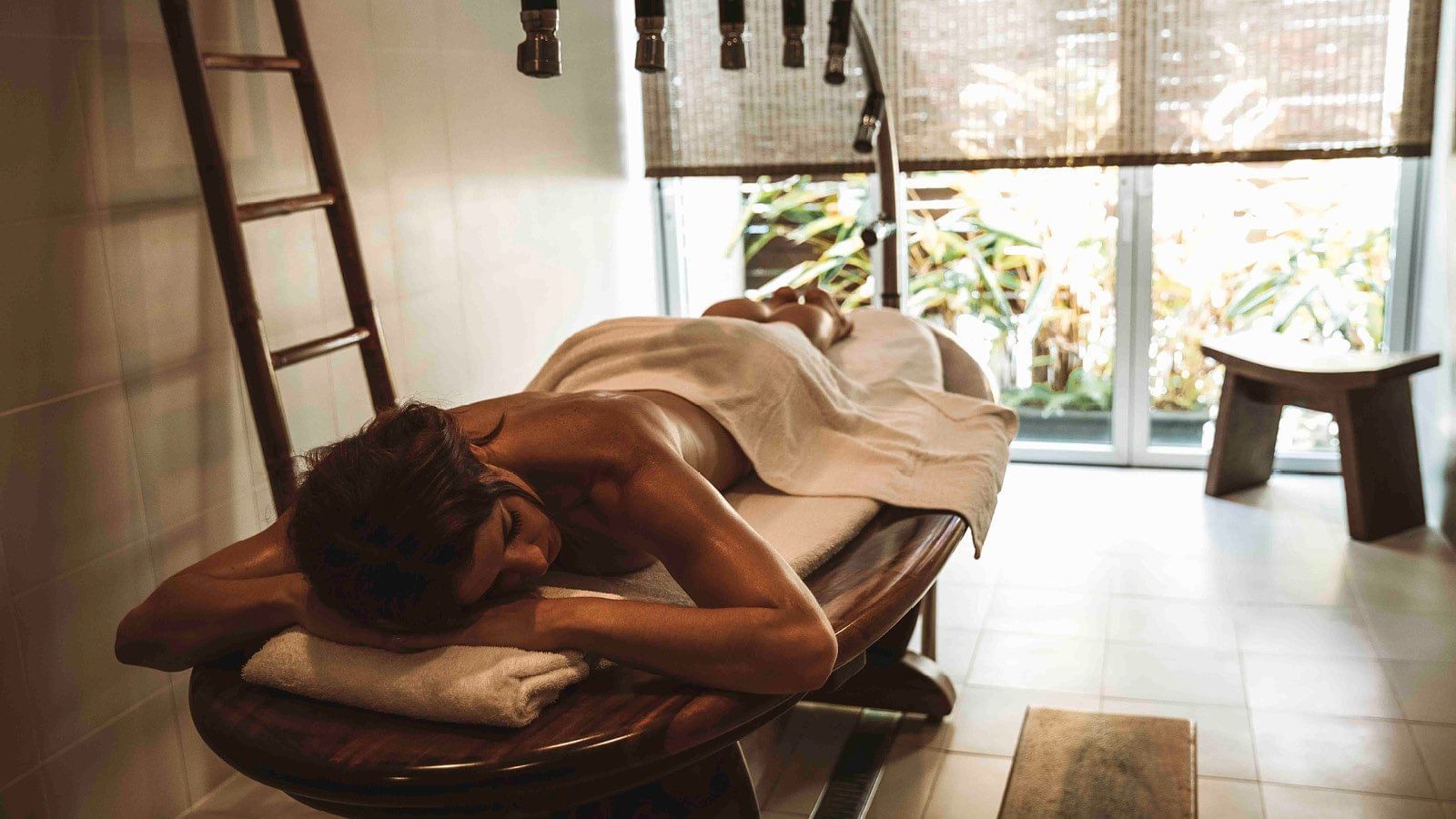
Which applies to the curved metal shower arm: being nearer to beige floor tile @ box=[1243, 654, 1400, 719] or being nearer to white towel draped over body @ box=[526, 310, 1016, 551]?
white towel draped over body @ box=[526, 310, 1016, 551]

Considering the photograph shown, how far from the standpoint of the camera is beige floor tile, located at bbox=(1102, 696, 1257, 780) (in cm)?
213

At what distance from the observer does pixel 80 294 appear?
1871 mm

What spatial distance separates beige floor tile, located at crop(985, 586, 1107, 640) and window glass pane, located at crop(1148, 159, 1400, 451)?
122 centimetres

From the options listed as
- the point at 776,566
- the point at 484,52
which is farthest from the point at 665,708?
the point at 484,52

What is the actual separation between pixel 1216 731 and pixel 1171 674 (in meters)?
A: 0.25

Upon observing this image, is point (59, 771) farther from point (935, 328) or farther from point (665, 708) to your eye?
point (935, 328)

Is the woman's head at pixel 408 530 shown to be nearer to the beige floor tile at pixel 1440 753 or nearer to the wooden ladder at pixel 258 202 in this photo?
the wooden ladder at pixel 258 202

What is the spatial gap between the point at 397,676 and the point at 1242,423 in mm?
3057

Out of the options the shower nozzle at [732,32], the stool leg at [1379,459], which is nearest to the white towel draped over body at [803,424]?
the shower nozzle at [732,32]

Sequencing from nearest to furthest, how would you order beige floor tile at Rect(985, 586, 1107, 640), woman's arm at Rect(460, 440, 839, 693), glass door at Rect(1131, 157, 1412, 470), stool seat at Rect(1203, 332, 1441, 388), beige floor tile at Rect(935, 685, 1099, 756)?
woman's arm at Rect(460, 440, 839, 693) < beige floor tile at Rect(935, 685, 1099, 756) < beige floor tile at Rect(985, 586, 1107, 640) < stool seat at Rect(1203, 332, 1441, 388) < glass door at Rect(1131, 157, 1412, 470)

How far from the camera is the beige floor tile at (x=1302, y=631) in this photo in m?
2.57

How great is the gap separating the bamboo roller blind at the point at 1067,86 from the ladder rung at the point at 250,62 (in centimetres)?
192

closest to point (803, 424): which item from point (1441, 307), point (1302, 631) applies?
point (1302, 631)

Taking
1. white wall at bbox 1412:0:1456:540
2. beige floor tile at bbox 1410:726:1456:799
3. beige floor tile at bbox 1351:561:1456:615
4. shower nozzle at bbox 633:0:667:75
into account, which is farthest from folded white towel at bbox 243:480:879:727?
white wall at bbox 1412:0:1456:540
